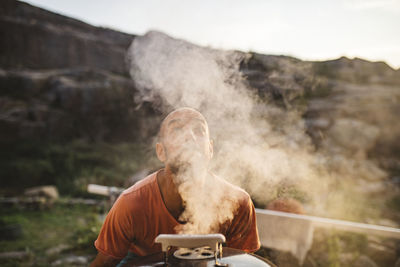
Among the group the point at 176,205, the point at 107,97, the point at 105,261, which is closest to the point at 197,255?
the point at 176,205

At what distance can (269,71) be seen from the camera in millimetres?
5008

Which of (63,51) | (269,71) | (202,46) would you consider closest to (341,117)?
(269,71)

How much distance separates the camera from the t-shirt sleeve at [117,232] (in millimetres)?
1880

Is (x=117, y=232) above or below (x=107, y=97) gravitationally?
below

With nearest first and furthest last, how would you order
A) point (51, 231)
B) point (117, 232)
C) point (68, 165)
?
point (117, 232), point (51, 231), point (68, 165)

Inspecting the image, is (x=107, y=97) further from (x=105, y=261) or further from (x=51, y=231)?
(x=105, y=261)

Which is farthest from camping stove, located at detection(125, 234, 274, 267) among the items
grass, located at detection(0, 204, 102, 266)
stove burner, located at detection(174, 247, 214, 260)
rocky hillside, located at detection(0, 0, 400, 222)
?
rocky hillside, located at detection(0, 0, 400, 222)

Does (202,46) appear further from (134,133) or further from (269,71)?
(134,133)

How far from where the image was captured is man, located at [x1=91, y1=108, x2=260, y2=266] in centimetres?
189

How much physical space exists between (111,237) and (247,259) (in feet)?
3.27

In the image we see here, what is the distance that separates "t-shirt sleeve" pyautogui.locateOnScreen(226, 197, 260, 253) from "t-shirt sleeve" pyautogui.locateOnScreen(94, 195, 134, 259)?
2.64 ft

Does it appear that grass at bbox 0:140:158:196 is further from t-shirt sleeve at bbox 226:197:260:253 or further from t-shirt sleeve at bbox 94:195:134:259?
t-shirt sleeve at bbox 226:197:260:253

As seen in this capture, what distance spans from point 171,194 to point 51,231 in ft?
21.2

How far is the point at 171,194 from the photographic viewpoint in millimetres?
1972
